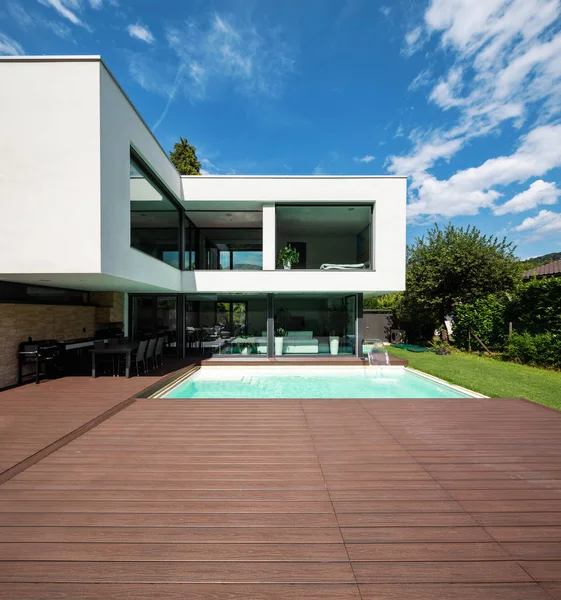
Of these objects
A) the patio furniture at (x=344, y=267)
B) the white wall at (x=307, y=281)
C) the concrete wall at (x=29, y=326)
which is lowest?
the concrete wall at (x=29, y=326)

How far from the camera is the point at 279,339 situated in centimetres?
1102

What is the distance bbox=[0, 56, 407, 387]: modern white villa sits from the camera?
5.16 metres

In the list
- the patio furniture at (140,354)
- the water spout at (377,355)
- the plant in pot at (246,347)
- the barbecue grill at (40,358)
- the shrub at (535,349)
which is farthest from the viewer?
the plant in pot at (246,347)

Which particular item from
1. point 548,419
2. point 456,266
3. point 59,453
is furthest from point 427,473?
point 456,266

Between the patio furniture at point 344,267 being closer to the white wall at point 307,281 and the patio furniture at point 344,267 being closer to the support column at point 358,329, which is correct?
the white wall at point 307,281

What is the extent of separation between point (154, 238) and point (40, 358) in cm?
388

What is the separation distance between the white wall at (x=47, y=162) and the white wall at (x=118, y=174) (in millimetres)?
234

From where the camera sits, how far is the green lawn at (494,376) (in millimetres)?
6902

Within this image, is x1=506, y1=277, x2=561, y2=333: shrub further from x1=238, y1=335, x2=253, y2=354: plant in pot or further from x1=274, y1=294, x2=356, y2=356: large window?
x1=238, y1=335, x2=253, y2=354: plant in pot

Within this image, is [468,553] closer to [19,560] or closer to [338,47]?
[19,560]

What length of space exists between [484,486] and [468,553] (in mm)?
1017

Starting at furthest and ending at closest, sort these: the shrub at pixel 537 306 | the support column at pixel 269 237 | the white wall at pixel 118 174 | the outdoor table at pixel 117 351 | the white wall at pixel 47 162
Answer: the support column at pixel 269 237, the shrub at pixel 537 306, the outdoor table at pixel 117 351, the white wall at pixel 118 174, the white wall at pixel 47 162

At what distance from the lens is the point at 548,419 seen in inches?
A: 186

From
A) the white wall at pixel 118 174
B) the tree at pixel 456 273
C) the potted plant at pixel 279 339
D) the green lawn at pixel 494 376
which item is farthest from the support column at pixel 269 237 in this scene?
the tree at pixel 456 273
